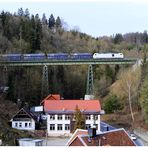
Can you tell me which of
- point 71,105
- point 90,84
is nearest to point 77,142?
point 71,105

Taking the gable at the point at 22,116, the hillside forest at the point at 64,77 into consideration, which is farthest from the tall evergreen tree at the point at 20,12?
the gable at the point at 22,116

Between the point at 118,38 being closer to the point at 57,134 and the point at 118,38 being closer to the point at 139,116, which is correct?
the point at 139,116

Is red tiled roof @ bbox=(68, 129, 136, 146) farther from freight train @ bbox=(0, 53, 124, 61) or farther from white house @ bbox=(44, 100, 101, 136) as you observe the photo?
freight train @ bbox=(0, 53, 124, 61)

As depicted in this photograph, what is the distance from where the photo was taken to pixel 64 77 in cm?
4675

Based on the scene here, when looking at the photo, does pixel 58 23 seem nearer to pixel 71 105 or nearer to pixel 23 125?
pixel 71 105

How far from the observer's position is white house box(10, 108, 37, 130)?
96.2 ft

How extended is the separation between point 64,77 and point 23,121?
1747 centimetres

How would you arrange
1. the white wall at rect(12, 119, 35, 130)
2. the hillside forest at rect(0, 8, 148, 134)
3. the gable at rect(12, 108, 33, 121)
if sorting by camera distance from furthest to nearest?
the hillside forest at rect(0, 8, 148, 134) < the gable at rect(12, 108, 33, 121) < the white wall at rect(12, 119, 35, 130)

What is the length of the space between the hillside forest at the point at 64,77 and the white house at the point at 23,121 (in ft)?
23.2

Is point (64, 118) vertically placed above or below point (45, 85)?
below

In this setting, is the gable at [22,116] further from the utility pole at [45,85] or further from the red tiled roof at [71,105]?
the utility pole at [45,85]

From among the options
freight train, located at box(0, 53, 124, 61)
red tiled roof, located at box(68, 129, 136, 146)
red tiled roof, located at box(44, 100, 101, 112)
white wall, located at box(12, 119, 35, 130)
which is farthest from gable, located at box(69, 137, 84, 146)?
freight train, located at box(0, 53, 124, 61)

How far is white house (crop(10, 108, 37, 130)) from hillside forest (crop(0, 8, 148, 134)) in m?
7.06

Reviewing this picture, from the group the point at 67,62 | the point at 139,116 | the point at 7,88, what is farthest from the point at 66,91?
the point at 139,116
